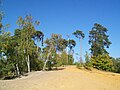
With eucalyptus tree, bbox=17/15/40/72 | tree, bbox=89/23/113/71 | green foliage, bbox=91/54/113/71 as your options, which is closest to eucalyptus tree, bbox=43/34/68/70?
eucalyptus tree, bbox=17/15/40/72

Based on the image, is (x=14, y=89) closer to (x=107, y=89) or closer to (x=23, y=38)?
(x=107, y=89)

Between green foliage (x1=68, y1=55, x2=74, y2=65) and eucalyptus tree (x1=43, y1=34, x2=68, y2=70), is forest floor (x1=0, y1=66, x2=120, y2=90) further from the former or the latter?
green foliage (x1=68, y1=55, x2=74, y2=65)

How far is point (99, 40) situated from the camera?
6775cm

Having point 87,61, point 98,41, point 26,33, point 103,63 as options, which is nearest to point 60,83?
point 26,33

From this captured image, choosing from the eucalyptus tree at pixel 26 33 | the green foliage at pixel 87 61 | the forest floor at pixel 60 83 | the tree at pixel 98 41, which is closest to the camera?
the forest floor at pixel 60 83

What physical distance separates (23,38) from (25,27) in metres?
2.12

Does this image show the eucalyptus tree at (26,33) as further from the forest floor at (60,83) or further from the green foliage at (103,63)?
the green foliage at (103,63)

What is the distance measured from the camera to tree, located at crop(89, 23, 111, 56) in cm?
6756

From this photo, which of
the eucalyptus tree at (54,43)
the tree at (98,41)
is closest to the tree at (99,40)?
the tree at (98,41)

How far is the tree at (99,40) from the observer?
222 ft

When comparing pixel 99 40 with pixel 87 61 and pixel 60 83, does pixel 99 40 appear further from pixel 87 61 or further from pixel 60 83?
pixel 60 83

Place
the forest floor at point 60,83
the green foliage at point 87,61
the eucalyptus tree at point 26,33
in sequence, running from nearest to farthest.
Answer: the forest floor at point 60,83 → the eucalyptus tree at point 26,33 → the green foliage at point 87,61

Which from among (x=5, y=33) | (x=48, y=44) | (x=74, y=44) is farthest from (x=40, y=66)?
(x=74, y=44)

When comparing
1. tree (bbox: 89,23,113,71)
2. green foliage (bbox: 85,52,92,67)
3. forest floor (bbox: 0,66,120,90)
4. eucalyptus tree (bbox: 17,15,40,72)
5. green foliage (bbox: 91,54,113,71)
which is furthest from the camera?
tree (bbox: 89,23,113,71)
